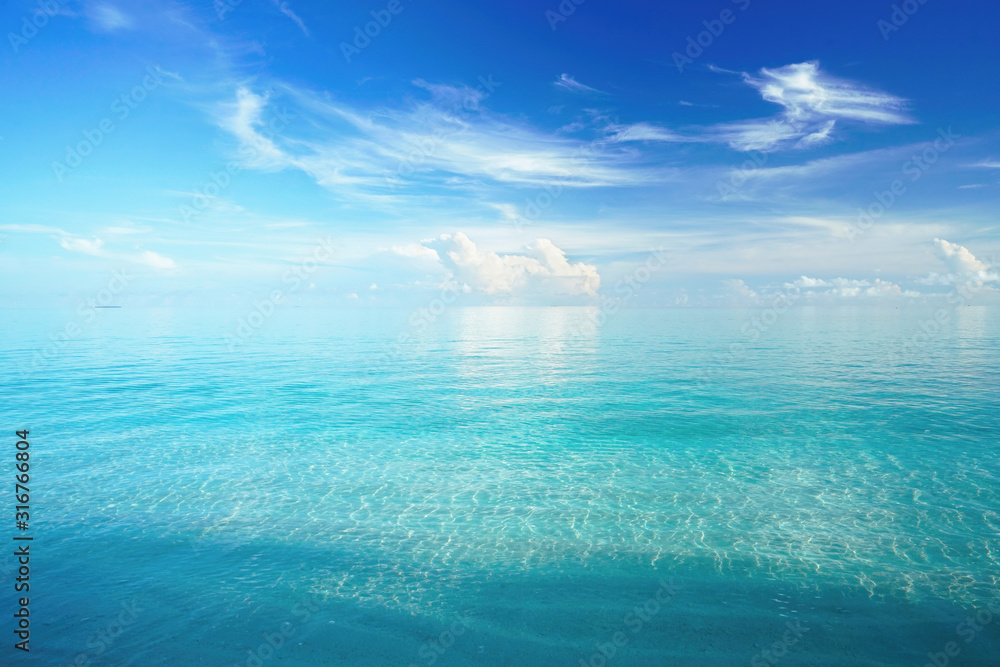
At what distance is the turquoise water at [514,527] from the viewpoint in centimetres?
1194

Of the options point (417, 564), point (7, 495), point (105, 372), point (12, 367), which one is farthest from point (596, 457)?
point (12, 367)

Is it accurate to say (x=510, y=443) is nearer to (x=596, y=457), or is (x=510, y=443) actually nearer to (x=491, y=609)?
(x=596, y=457)

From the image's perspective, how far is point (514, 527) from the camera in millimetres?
17750

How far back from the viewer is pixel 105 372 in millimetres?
50281

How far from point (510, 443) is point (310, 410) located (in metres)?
16.2

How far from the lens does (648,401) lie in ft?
124

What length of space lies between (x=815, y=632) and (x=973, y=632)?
377 centimetres

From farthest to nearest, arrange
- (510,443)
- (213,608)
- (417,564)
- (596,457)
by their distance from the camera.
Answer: (510,443) → (596,457) → (417,564) → (213,608)

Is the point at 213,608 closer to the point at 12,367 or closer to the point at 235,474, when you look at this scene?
the point at 235,474

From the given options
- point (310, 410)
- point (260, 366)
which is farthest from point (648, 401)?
point (260, 366)

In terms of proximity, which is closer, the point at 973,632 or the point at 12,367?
the point at 973,632

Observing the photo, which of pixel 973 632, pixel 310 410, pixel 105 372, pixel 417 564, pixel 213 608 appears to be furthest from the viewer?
pixel 105 372

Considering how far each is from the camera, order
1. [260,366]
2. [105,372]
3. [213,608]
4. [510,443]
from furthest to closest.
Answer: [260,366] → [105,372] → [510,443] → [213,608]

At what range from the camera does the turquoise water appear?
39.2 ft
